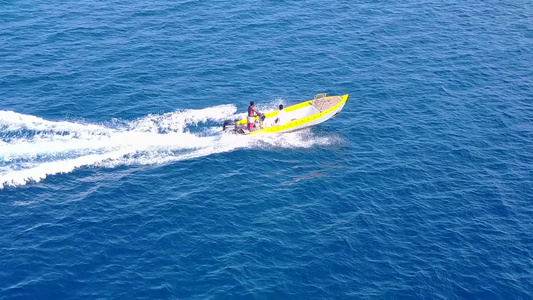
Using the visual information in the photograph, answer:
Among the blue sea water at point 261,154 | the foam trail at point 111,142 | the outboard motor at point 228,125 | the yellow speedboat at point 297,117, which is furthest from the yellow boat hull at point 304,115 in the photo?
the blue sea water at point 261,154

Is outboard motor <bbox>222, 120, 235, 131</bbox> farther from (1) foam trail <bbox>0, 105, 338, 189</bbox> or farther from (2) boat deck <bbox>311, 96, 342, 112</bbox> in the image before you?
(2) boat deck <bbox>311, 96, 342, 112</bbox>

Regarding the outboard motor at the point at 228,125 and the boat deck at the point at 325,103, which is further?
the boat deck at the point at 325,103

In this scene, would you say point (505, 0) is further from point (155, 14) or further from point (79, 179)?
point (79, 179)

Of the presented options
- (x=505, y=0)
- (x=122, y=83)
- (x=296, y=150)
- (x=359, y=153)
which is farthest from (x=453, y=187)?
(x=505, y=0)

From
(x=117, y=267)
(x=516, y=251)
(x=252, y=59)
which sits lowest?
(x=516, y=251)

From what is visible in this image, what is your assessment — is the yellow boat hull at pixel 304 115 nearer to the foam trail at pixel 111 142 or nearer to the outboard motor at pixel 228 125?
the outboard motor at pixel 228 125

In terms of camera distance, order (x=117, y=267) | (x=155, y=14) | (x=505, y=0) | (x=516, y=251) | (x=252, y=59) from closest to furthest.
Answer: (x=117, y=267) < (x=516, y=251) < (x=252, y=59) < (x=155, y=14) < (x=505, y=0)
